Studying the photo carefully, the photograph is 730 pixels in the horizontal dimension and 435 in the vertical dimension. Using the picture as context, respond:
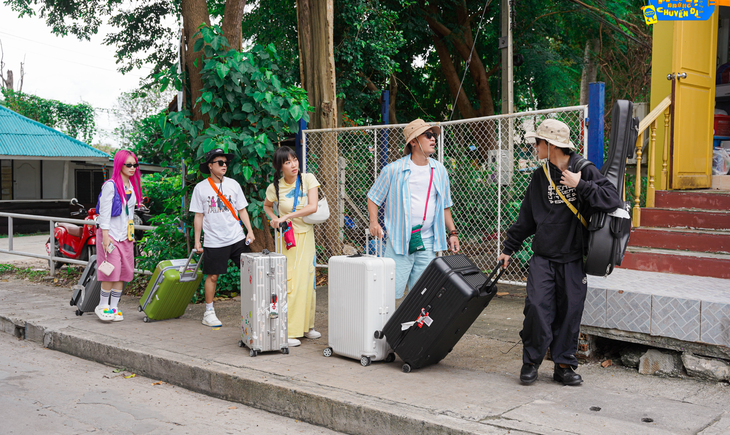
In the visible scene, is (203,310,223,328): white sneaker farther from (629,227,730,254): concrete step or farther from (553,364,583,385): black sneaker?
(629,227,730,254): concrete step

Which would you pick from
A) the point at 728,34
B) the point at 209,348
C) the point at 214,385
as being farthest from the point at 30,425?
the point at 728,34

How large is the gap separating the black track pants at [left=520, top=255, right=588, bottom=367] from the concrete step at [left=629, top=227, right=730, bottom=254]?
2.31 metres

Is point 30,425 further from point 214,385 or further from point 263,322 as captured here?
point 263,322

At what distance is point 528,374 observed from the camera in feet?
13.8

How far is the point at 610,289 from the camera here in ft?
15.0

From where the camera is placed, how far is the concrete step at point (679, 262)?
5379 millimetres

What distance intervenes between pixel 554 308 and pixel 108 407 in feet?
10.7

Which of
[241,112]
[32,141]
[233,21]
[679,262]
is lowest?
[679,262]

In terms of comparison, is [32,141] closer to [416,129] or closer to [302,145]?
[302,145]

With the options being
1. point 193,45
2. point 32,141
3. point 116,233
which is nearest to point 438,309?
point 116,233

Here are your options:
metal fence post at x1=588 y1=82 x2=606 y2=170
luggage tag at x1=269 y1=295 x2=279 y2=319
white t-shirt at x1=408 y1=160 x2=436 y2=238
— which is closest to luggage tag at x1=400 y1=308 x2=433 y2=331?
white t-shirt at x1=408 y1=160 x2=436 y2=238

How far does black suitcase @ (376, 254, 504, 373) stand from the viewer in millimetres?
4285

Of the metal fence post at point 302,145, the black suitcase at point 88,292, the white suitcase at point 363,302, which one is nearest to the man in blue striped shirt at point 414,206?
the white suitcase at point 363,302

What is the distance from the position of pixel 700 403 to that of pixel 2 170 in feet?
81.8
